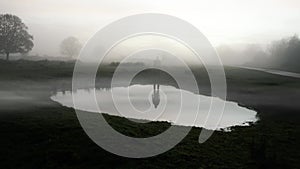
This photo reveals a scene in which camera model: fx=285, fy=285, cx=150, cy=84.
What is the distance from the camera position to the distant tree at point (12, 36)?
124 metres

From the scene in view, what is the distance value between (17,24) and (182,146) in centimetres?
12565

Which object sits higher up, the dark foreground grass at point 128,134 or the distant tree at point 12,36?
the distant tree at point 12,36

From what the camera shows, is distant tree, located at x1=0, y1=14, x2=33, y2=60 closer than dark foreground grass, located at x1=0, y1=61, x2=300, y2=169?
No

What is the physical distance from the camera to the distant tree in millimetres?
124438

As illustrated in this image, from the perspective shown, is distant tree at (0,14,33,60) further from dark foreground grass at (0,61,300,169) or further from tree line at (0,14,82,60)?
dark foreground grass at (0,61,300,169)

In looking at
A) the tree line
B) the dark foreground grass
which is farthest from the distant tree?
the dark foreground grass

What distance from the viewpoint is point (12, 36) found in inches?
5000

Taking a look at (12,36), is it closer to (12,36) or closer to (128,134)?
(12,36)

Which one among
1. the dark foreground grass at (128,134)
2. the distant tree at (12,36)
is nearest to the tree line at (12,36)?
the distant tree at (12,36)

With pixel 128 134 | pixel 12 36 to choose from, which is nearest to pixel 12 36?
pixel 12 36

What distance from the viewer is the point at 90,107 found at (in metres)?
47.4

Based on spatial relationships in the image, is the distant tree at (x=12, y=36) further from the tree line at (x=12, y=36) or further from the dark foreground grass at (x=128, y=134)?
the dark foreground grass at (x=128, y=134)

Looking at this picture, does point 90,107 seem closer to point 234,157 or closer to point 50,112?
point 50,112

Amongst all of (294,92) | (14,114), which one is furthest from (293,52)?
(14,114)
